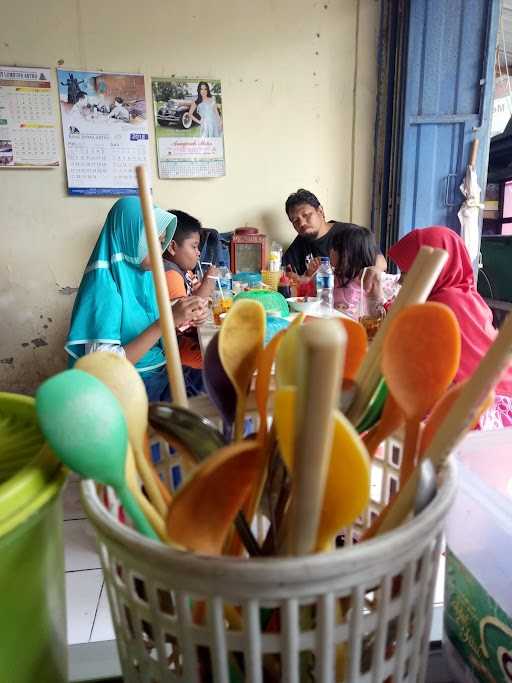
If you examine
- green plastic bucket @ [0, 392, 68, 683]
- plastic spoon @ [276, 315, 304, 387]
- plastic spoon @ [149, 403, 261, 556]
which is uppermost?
A: plastic spoon @ [276, 315, 304, 387]

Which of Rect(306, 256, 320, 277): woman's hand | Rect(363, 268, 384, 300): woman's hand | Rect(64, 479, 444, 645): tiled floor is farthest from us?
Rect(306, 256, 320, 277): woman's hand

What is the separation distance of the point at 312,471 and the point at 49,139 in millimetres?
2624

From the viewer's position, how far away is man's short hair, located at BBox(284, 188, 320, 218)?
244cm

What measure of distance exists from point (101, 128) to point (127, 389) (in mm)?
2487

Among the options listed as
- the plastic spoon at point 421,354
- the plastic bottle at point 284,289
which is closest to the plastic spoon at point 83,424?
the plastic spoon at point 421,354

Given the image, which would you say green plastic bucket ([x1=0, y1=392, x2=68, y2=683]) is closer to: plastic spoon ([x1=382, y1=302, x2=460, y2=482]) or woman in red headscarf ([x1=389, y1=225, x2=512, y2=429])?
plastic spoon ([x1=382, y1=302, x2=460, y2=482])

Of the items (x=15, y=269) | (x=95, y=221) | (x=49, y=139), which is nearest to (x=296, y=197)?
(x=95, y=221)

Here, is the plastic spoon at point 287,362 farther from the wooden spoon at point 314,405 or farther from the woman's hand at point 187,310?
the woman's hand at point 187,310

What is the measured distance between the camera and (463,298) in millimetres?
1162

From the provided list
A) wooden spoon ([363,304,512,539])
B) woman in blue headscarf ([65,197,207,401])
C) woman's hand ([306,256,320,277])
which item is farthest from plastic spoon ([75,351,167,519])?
woman's hand ([306,256,320,277])

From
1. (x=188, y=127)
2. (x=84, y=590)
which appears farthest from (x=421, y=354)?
(x=188, y=127)

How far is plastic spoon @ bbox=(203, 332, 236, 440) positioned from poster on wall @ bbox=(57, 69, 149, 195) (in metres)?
2.22

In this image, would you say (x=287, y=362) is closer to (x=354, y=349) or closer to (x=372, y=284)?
(x=354, y=349)

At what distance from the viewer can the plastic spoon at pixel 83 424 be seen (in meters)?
0.19
